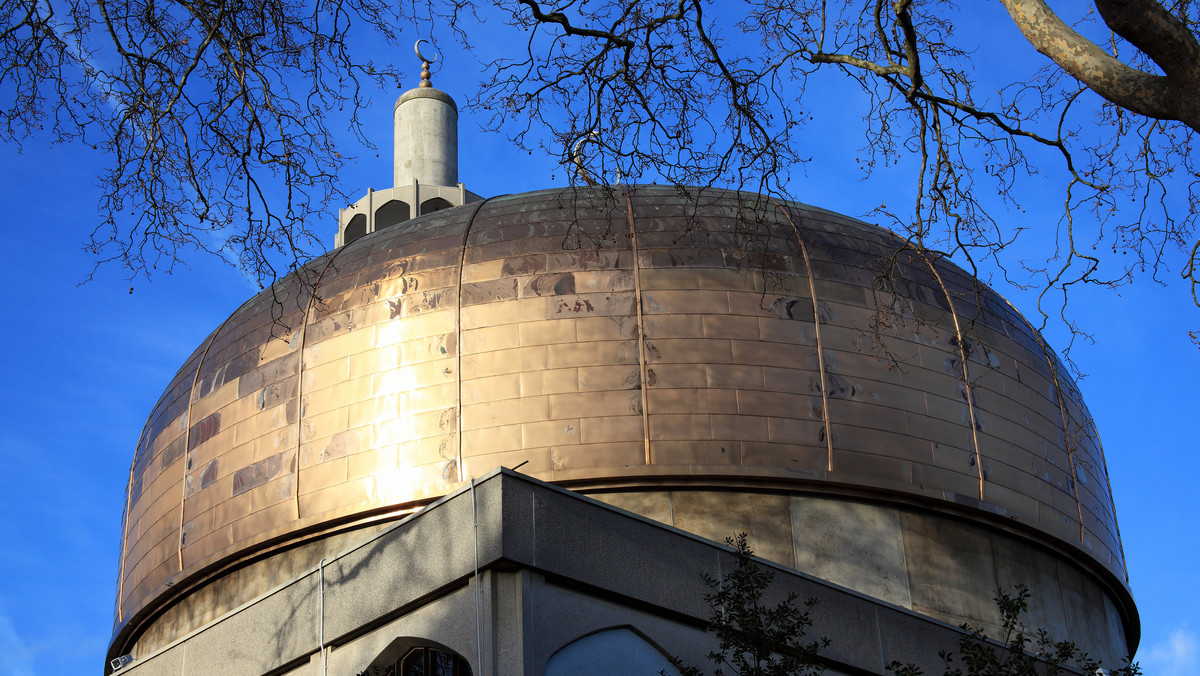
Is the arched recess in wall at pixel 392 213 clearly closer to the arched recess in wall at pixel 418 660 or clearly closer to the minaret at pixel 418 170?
the minaret at pixel 418 170

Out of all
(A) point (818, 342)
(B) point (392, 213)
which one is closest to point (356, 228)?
(B) point (392, 213)

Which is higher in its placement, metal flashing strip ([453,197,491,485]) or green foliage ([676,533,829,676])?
metal flashing strip ([453,197,491,485])

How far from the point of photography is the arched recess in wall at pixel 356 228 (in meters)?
27.3

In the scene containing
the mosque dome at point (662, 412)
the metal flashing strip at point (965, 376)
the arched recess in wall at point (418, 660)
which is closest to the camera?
the arched recess in wall at point (418, 660)

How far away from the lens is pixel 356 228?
27.5 meters

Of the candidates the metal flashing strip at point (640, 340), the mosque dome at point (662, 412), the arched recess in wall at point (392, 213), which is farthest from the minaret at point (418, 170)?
the metal flashing strip at point (640, 340)

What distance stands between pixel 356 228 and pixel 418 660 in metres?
15.5

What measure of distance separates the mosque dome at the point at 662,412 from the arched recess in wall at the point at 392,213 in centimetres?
757

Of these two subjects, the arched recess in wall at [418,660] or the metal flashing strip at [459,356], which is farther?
the metal flashing strip at [459,356]

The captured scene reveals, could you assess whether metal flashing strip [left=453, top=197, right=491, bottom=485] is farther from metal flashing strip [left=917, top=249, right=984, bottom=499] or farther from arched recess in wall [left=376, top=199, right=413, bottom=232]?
arched recess in wall [left=376, top=199, right=413, bottom=232]

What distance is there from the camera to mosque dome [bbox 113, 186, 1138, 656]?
17.2m

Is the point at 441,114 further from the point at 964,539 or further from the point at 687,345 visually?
the point at 964,539

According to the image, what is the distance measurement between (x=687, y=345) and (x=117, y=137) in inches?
346

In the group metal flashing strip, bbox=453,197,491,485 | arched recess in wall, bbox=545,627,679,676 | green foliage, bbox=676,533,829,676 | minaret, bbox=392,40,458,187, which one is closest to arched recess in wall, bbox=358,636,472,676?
arched recess in wall, bbox=545,627,679,676
